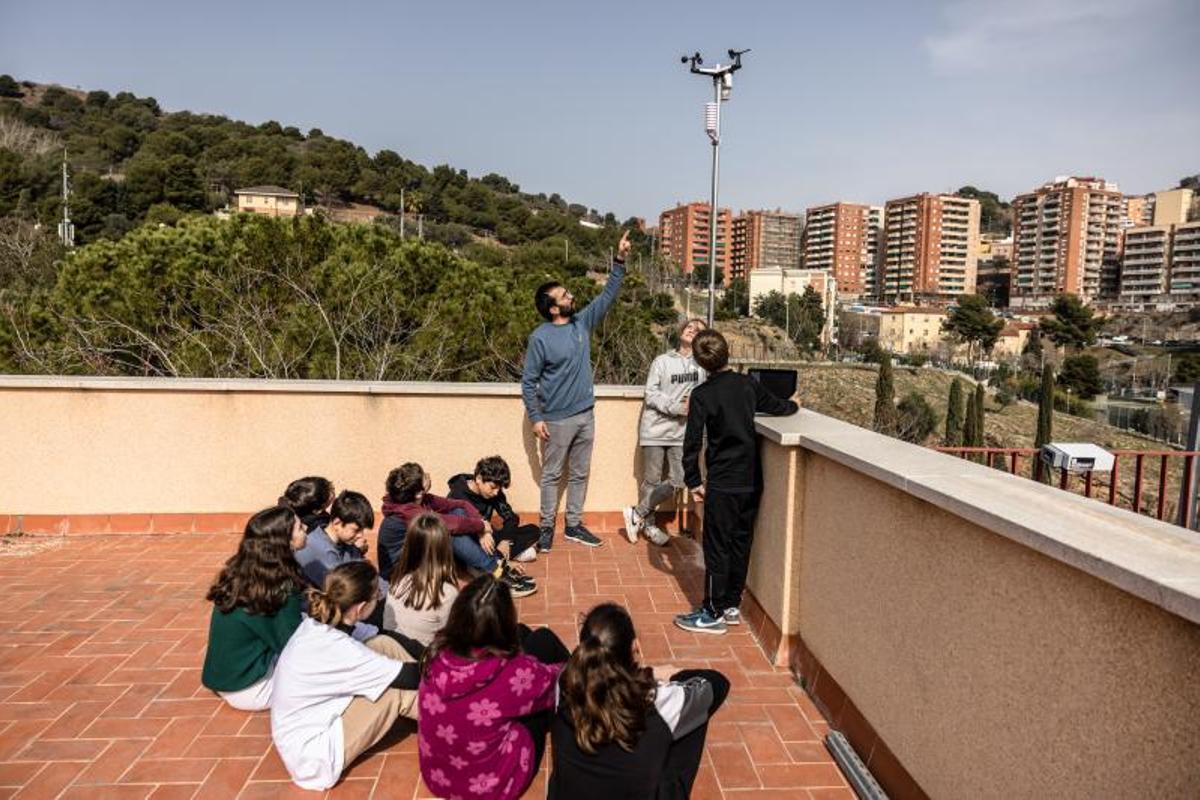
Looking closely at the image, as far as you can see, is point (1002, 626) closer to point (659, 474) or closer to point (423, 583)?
point (423, 583)

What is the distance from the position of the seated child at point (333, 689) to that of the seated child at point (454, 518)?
1273 mm

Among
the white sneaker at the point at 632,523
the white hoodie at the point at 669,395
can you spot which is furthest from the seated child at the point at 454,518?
the white hoodie at the point at 669,395

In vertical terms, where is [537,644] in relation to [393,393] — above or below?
below

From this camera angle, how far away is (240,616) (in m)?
3.11

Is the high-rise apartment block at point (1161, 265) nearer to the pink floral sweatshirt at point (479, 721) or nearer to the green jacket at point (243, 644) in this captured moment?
the pink floral sweatshirt at point (479, 721)

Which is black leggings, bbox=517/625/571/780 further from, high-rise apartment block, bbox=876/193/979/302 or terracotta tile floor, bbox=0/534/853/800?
high-rise apartment block, bbox=876/193/979/302

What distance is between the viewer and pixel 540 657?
305 centimetres

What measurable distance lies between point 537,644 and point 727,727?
87 centimetres

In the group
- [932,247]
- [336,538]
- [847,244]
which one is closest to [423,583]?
[336,538]

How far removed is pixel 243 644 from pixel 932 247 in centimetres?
14172

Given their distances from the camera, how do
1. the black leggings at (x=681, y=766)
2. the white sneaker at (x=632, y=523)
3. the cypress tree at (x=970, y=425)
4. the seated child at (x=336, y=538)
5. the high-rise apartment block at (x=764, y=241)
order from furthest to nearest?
the high-rise apartment block at (x=764, y=241)
the cypress tree at (x=970, y=425)
the white sneaker at (x=632, y=523)
the seated child at (x=336, y=538)
the black leggings at (x=681, y=766)

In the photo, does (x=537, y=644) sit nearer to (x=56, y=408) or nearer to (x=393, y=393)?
(x=393, y=393)

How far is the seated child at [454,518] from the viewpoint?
4.29 metres

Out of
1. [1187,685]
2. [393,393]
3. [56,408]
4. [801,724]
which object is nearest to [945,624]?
[1187,685]
